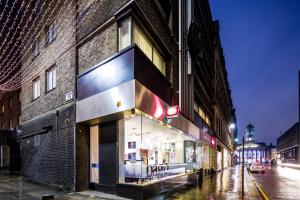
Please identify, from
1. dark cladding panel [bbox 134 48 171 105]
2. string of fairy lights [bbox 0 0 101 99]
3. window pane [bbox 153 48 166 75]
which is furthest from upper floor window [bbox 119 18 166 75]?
string of fairy lights [bbox 0 0 101 99]

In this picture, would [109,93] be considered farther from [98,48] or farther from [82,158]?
[82,158]

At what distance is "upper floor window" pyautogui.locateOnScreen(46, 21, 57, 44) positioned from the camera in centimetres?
2031

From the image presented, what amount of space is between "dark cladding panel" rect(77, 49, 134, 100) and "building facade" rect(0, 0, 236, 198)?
0.15ft

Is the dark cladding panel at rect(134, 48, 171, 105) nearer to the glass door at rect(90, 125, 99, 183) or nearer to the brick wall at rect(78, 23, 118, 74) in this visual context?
the brick wall at rect(78, 23, 118, 74)

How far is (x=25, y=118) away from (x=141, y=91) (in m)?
14.5

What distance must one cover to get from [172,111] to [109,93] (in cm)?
397

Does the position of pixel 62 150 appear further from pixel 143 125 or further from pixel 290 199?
pixel 290 199

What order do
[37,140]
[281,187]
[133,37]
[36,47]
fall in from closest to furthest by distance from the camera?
1. [133,37]
2. [37,140]
3. [281,187]
4. [36,47]

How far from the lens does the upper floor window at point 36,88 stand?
22641 millimetres

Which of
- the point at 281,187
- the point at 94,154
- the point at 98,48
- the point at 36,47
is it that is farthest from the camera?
the point at 36,47

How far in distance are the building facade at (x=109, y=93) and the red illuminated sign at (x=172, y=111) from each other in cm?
5

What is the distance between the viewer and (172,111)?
655 inches

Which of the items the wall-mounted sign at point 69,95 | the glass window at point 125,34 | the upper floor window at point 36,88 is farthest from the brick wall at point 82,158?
the upper floor window at point 36,88

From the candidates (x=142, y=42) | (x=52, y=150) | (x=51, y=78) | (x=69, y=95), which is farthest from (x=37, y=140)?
(x=142, y=42)
